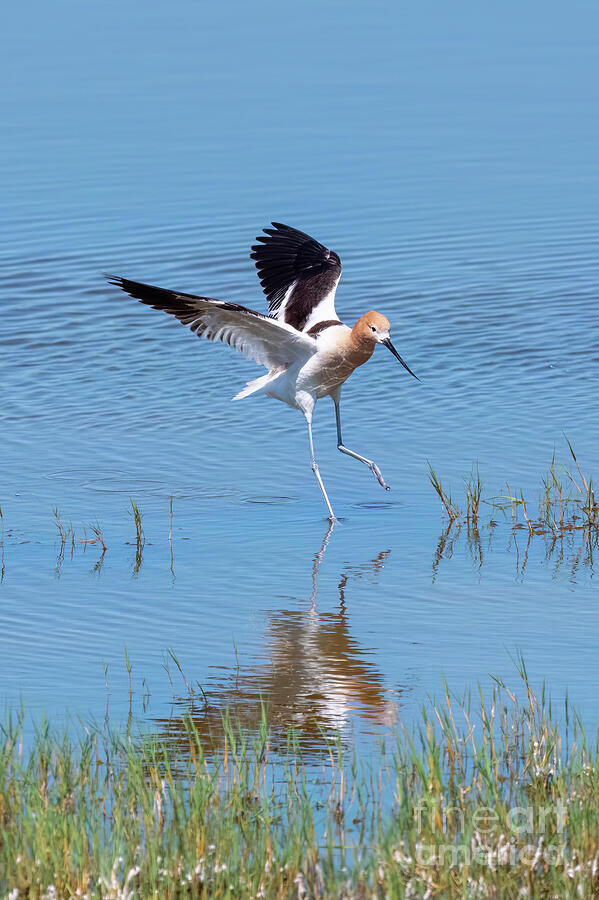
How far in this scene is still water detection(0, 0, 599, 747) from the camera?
252 inches

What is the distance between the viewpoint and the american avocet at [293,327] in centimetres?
851

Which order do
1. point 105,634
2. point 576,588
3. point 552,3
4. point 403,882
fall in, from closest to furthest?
point 403,882, point 105,634, point 576,588, point 552,3

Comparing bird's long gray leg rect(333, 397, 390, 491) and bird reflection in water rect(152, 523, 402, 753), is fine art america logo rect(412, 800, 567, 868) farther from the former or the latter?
bird's long gray leg rect(333, 397, 390, 491)

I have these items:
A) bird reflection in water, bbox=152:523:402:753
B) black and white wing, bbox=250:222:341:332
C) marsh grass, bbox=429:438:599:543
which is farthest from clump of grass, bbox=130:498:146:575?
black and white wing, bbox=250:222:341:332

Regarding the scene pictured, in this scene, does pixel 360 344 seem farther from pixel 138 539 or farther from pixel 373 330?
pixel 138 539

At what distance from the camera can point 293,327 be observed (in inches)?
376

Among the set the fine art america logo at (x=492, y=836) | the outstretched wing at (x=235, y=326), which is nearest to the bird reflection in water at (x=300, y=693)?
the fine art america logo at (x=492, y=836)

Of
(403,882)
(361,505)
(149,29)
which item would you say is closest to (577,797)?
(403,882)

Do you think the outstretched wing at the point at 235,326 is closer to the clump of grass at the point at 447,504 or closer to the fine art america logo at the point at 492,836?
the clump of grass at the point at 447,504

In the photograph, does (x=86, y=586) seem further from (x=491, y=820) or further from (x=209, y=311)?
(x=491, y=820)

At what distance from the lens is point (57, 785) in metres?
4.65

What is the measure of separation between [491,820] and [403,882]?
0.38 metres

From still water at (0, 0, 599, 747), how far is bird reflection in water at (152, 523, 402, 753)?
0.02m

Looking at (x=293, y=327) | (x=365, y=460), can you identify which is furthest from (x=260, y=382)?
(x=365, y=460)
